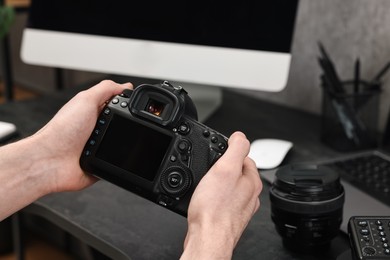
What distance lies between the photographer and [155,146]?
0.64 meters

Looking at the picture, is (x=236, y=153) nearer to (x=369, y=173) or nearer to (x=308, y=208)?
(x=308, y=208)

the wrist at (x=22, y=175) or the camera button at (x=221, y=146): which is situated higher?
the camera button at (x=221, y=146)

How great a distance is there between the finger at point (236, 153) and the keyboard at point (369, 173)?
24 cm

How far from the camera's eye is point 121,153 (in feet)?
2.13

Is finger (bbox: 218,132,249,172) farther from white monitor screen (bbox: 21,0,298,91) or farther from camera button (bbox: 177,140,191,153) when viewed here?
white monitor screen (bbox: 21,0,298,91)

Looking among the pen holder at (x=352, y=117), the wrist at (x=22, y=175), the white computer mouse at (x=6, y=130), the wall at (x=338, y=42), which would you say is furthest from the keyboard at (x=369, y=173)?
the white computer mouse at (x=6, y=130)

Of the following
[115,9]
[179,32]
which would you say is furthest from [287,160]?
[115,9]

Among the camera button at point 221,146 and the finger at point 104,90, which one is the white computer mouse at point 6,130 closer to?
the finger at point 104,90

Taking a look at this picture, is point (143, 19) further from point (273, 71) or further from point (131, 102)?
point (131, 102)

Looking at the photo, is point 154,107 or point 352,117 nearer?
point 154,107

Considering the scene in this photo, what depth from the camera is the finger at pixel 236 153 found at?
592 millimetres

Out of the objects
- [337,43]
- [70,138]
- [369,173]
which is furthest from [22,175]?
[337,43]

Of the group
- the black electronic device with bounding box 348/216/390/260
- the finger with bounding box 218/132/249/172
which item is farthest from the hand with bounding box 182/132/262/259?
the black electronic device with bounding box 348/216/390/260

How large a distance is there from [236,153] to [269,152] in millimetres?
277
